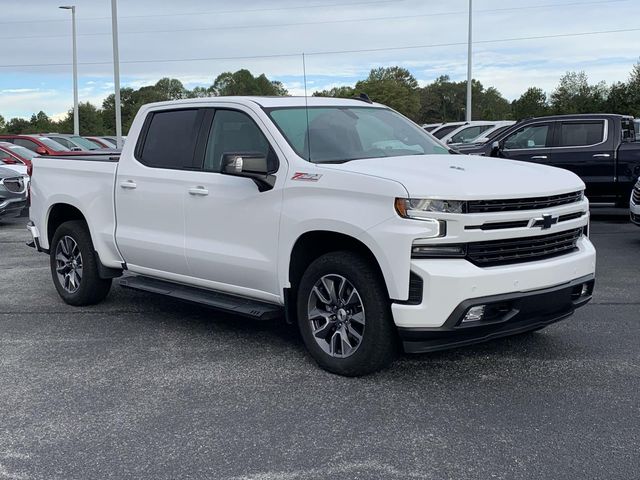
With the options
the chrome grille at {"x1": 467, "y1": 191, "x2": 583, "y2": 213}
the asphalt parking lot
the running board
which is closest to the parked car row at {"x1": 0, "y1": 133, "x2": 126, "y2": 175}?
the running board

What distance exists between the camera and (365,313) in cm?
486

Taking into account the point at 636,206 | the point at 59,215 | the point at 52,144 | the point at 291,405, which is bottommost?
the point at 291,405

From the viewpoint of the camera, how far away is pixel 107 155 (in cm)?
761

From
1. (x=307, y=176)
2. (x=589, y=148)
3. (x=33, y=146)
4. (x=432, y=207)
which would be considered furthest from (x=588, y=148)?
(x=33, y=146)

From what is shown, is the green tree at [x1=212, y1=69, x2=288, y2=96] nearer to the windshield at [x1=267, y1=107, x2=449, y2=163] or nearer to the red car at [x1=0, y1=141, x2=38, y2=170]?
the red car at [x1=0, y1=141, x2=38, y2=170]

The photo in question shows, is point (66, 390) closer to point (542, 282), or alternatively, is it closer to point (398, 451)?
point (398, 451)

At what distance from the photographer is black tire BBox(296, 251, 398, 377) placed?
189 inches

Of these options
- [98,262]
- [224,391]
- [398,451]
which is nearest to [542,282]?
[398,451]

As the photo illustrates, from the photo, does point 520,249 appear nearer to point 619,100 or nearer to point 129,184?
point 129,184

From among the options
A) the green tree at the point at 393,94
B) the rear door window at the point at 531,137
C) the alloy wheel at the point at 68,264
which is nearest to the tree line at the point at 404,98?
the green tree at the point at 393,94

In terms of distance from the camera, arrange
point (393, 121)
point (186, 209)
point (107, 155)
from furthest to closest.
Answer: point (107, 155), point (393, 121), point (186, 209)

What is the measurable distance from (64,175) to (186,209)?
188 centimetres

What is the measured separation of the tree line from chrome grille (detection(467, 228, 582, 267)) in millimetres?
31026

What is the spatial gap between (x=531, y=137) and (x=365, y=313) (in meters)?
10.1
